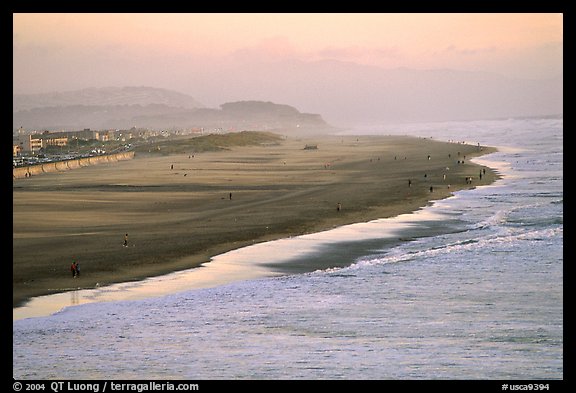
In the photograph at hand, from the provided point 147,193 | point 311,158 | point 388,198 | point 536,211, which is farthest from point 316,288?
point 311,158

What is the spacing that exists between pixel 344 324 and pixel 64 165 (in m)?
71.4

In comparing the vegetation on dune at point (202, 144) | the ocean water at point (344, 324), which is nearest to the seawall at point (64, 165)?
the vegetation on dune at point (202, 144)

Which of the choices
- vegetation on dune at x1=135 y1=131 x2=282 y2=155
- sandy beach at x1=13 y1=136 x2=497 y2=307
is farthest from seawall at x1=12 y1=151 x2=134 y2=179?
vegetation on dune at x1=135 y1=131 x2=282 y2=155

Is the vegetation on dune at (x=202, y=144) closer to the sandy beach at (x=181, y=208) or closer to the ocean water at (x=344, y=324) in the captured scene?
the sandy beach at (x=181, y=208)

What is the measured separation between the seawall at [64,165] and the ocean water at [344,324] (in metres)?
46.5

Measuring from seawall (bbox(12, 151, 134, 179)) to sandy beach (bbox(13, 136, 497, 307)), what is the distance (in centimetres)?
173

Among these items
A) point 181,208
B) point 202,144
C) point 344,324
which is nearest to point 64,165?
point 181,208

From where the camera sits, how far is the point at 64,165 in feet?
292

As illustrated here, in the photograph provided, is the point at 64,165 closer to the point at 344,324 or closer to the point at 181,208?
the point at 181,208

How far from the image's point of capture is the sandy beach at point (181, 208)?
31.6 metres

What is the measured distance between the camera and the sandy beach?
104 feet

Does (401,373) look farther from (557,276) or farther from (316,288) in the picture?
(557,276)

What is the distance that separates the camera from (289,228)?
1587 inches
